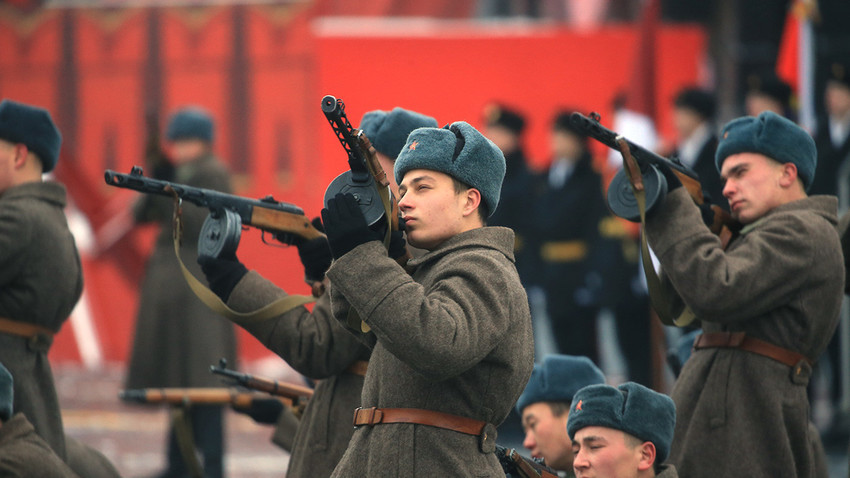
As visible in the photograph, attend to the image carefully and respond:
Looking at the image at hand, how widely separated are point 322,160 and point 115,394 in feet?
9.41

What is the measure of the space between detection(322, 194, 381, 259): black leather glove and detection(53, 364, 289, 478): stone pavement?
15.0ft

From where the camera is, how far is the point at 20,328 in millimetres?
4977

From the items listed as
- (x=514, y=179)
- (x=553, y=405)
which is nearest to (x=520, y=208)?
(x=514, y=179)

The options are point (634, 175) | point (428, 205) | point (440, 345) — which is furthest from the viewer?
point (634, 175)

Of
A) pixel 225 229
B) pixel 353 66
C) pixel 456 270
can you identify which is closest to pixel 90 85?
pixel 353 66

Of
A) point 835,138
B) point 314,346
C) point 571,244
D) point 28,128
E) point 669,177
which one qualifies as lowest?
point 571,244

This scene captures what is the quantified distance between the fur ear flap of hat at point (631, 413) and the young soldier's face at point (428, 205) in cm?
97

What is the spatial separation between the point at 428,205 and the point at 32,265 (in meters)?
2.06

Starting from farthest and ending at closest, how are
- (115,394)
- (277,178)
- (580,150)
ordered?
(277,178) → (115,394) → (580,150)

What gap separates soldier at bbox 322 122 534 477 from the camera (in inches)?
131

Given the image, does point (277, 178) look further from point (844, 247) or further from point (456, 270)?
point (456, 270)

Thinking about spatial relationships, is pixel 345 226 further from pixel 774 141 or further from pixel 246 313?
pixel 774 141

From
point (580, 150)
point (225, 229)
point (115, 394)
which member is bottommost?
point (115, 394)

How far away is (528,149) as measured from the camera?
12375mm
